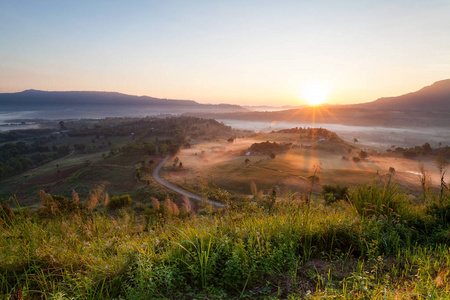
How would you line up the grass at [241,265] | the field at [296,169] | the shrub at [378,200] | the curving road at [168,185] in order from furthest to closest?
1. the field at [296,169]
2. the curving road at [168,185]
3. the shrub at [378,200]
4. the grass at [241,265]

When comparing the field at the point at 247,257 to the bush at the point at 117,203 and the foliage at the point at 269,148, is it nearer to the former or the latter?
the bush at the point at 117,203

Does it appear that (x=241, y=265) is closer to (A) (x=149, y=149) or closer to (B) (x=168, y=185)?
(B) (x=168, y=185)

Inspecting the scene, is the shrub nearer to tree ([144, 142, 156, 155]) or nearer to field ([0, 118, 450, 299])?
field ([0, 118, 450, 299])

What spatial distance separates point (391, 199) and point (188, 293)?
466 cm

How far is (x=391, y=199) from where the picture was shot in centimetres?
471

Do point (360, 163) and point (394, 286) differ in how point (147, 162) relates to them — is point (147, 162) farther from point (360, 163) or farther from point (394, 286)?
point (394, 286)

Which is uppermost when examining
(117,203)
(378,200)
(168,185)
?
(378,200)

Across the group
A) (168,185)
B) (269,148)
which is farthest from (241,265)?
(269,148)

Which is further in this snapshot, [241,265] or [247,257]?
[247,257]

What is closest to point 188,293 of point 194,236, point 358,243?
point 194,236

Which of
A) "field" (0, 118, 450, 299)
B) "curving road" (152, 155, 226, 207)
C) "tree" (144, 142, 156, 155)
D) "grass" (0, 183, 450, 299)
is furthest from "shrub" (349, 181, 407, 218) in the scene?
"tree" (144, 142, 156, 155)

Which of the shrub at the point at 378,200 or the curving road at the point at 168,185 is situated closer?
the shrub at the point at 378,200

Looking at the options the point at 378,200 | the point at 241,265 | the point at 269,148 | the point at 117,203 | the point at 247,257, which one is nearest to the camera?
the point at 241,265

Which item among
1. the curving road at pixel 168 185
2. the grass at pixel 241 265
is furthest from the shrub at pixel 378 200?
the curving road at pixel 168 185
